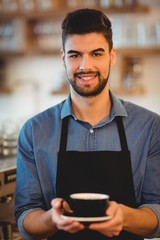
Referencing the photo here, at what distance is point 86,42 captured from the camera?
1748 mm

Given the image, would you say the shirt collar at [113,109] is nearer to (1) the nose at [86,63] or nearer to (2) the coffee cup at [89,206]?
(1) the nose at [86,63]

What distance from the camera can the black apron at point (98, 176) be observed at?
180 cm

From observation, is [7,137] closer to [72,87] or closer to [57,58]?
[72,87]

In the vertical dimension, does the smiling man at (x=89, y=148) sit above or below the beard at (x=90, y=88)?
below

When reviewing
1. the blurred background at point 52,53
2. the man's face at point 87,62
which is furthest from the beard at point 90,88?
the blurred background at point 52,53

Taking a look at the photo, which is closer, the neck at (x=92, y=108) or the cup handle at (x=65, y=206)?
the cup handle at (x=65, y=206)

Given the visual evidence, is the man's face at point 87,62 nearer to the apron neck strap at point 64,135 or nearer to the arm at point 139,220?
the apron neck strap at point 64,135

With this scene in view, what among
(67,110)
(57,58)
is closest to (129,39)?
(57,58)

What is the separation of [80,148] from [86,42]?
0.39 meters

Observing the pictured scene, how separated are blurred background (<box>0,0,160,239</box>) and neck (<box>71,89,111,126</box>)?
2.24 metres

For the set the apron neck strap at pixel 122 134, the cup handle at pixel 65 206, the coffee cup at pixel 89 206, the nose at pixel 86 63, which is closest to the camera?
the coffee cup at pixel 89 206

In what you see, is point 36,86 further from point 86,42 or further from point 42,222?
point 42,222

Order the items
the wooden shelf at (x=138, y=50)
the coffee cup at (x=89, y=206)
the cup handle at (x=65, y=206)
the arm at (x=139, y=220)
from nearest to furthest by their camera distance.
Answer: the coffee cup at (x=89, y=206)
the cup handle at (x=65, y=206)
the arm at (x=139, y=220)
the wooden shelf at (x=138, y=50)

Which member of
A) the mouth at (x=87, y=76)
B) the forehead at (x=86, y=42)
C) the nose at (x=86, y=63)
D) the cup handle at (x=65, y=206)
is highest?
the forehead at (x=86, y=42)
